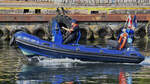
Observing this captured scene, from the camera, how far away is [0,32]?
4091cm

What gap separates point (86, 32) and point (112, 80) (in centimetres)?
2123

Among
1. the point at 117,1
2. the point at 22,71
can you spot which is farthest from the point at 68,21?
the point at 117,1

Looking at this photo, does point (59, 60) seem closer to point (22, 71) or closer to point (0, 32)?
point (22, 71)

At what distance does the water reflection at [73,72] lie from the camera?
19.3m

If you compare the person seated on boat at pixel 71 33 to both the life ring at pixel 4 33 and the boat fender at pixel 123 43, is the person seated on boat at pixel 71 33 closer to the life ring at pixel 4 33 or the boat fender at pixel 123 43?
the boat fender at pixel 123 43

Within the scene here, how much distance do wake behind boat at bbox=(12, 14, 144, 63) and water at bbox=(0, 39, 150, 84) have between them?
280 millimetres

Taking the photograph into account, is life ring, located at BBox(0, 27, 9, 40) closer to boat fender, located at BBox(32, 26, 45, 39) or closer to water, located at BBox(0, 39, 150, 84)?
boat fender, located at BBox(32, 26, 45, 39)

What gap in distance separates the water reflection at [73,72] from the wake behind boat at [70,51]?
35cm

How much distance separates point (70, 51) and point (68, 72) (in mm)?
3325

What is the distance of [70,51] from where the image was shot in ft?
81.6

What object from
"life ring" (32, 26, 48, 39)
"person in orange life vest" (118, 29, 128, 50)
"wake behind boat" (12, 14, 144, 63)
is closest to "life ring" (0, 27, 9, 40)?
"life ring" (32, 26, 48, 39)

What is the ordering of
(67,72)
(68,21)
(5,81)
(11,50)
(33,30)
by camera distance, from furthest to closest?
(33,30) → (11,50) → (68,21) → (67,72) → (5,81)

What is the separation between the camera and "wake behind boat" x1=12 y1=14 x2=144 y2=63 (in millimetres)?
24594

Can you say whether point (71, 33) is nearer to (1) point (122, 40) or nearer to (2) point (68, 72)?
(1) point (122, 40)
